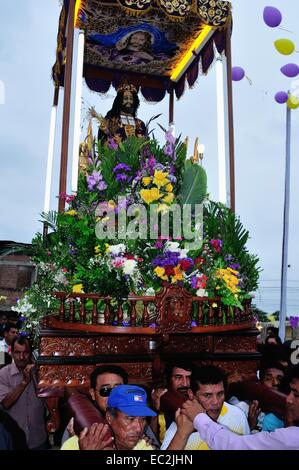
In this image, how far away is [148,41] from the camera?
34.9 ft

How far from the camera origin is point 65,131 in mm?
7434

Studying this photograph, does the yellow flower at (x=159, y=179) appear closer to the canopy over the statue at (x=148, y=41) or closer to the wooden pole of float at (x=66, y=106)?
the wooden pole of float at (x=66, y=106)

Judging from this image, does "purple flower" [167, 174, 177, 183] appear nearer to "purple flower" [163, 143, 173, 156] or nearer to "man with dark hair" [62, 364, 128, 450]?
"purple flower" [163, 143, 173, 156]

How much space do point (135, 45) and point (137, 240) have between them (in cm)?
730

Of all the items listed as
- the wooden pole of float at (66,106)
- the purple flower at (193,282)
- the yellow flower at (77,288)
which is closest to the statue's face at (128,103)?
the wooden pole of float at (66,106)

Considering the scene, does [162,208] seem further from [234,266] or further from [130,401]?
[130,401]

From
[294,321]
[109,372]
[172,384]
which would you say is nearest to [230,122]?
[172,384]

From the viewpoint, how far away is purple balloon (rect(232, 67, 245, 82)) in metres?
10.6

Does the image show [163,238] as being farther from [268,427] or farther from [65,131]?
[65,131]

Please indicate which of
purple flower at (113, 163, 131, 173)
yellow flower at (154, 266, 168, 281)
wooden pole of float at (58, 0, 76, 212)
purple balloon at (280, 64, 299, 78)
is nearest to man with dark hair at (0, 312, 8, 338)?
wooden pole of float at (58, 0, 76, 212)

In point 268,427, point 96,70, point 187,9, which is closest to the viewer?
point 268,427

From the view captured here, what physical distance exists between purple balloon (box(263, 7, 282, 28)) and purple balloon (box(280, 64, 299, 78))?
1.42m
